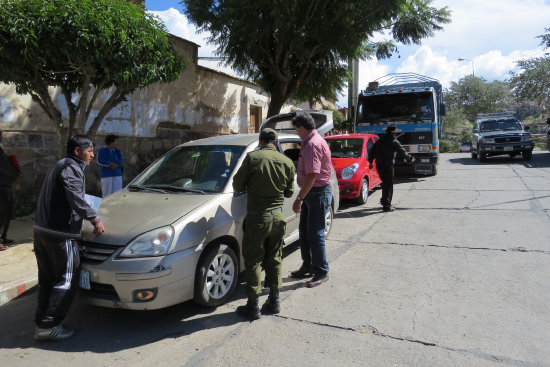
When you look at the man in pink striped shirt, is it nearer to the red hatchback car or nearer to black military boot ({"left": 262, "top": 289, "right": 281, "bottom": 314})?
black military boot ({"left": 262, "top": 289, "right": 281, "bottom": 314})

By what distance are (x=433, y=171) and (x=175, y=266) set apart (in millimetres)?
10594

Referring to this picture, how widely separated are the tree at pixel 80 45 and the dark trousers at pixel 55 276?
2922mm

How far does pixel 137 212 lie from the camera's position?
3693 millimetres

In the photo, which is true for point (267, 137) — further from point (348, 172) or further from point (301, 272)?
point (348, 172)

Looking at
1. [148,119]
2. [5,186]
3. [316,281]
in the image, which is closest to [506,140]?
[148,119]

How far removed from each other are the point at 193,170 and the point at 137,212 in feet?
3.35

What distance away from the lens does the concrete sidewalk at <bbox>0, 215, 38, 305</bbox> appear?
4.31 m

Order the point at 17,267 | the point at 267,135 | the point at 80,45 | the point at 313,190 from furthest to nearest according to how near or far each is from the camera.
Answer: the point at 80,45, the point at 17,267, the point at 313,190, the point at 267,135

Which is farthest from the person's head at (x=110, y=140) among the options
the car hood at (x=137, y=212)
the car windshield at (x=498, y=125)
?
the car windshield at (x=498, y=125)

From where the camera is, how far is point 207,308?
377 centimetres

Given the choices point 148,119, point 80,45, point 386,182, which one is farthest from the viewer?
point 148,119

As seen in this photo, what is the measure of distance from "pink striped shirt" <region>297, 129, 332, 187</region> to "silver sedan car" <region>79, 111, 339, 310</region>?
2.38ft

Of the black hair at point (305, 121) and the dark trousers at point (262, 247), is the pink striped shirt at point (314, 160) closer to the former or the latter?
the black hair at point (305, 121)

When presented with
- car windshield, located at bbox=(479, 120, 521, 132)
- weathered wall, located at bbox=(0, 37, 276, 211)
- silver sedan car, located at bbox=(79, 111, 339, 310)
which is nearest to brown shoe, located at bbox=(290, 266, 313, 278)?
silver sedan car, located at bbox=(79, 111, 339, 310)
